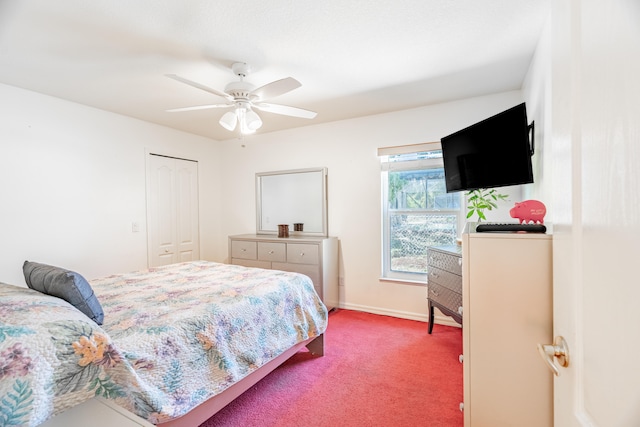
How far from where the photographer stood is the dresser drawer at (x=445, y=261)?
2301 millimetres

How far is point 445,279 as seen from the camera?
8.29 ft

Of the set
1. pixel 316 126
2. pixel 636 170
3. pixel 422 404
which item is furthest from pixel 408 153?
pixel 636 170

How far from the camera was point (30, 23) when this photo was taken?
1.71 metres

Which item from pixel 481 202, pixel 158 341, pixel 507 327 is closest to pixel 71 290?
pixel 158 341

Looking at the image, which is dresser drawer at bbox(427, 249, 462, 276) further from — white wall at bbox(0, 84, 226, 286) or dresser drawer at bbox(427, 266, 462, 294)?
white wall at bbox(0, 84, 226, 286)

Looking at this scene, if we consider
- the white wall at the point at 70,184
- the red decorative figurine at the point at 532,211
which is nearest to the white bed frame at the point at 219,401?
the red decorative figurine at the point at 532,211

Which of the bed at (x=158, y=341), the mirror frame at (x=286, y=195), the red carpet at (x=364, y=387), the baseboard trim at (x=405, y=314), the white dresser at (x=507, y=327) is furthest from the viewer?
the mirror frame at (x=286, y=195)

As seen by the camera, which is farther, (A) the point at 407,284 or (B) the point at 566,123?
(A) the point at 407,284

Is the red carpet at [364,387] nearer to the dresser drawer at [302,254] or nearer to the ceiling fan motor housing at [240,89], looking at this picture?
the dresser drawer at [302,254]

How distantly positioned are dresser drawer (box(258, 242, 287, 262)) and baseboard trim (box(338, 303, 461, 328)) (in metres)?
1.01

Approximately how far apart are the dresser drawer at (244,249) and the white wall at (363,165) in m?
1.05

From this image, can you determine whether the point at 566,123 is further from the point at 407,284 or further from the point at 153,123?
the point at 153,123

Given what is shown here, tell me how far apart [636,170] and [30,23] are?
8.99 feet

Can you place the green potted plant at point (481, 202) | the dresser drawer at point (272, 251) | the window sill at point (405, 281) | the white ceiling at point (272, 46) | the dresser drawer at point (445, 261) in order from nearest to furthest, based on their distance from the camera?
1. the white ceiling at point (272, 46)
2. the dresser drawer at point (445, 261)
3. the green potted plant at point (481, 202)
4. the window sill at point (405, 281)
5. the dresser drawer at point (272, 251)
